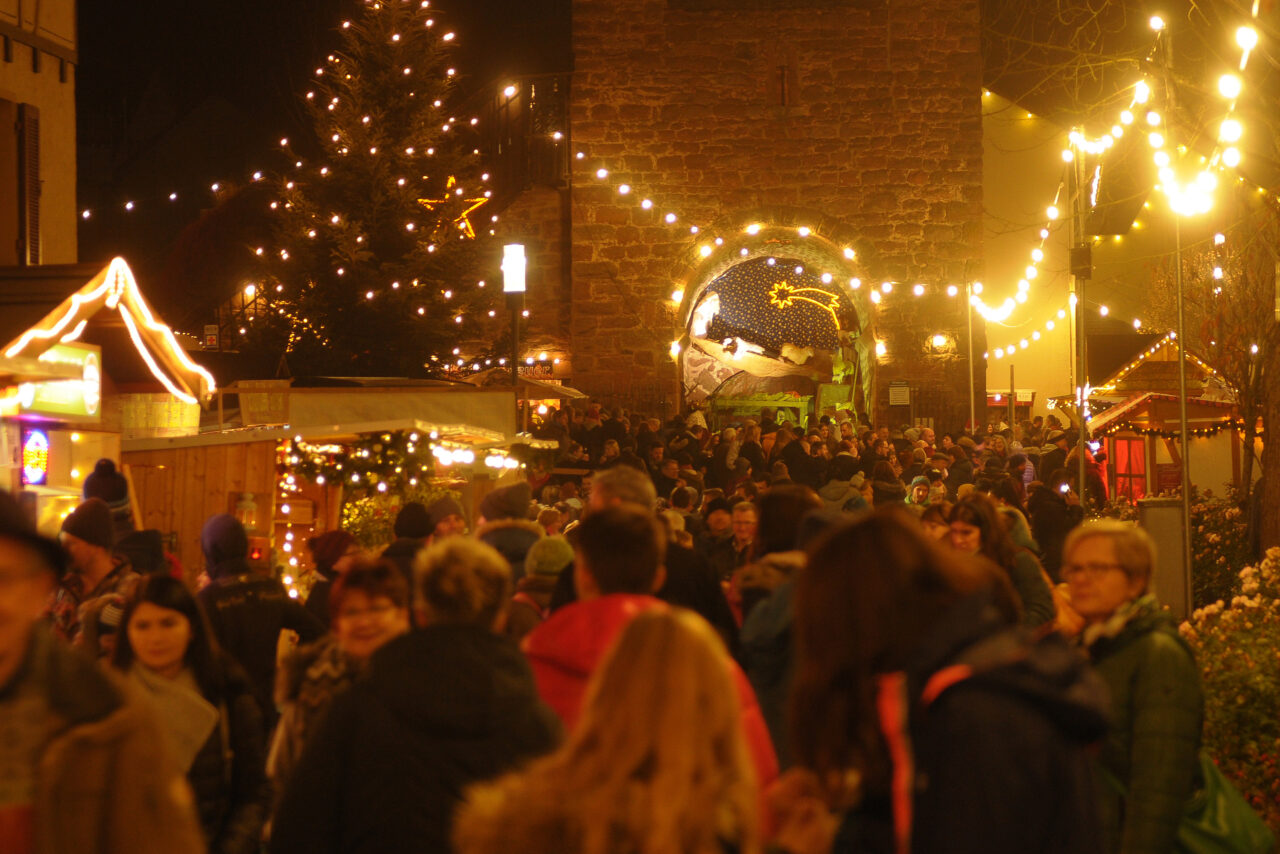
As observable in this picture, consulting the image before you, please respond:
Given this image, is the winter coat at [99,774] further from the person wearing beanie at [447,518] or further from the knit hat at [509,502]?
the person wearing beanie at [447,518]

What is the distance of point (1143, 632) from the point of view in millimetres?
3631

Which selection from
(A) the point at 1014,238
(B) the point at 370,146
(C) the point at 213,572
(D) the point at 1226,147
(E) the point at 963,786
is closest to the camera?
(E) the point at 963,786

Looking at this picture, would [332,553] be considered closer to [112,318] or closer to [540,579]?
[540,579]

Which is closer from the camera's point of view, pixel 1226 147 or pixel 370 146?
pixel 1226 147

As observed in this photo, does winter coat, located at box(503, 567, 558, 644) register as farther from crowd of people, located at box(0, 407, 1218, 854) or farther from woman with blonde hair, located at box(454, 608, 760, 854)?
woman with blonde hair, located at box(454, 608, 760, 854)

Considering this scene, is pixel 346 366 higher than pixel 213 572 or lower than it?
higher

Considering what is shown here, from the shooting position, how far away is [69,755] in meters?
2.26

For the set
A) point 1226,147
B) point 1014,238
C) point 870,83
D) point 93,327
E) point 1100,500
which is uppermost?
point 870,83

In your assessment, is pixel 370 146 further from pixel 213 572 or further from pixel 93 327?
pixel 213 572

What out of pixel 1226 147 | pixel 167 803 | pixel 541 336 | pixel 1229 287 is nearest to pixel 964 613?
pixel 167 803

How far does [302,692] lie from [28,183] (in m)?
12.8

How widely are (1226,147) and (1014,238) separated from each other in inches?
863

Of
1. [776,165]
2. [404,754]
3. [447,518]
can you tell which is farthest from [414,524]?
[776,165]

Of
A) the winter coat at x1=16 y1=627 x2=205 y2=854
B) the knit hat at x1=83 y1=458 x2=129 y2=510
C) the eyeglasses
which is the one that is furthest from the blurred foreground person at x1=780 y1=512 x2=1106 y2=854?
the knit hat at x1=83 y1=458 x2=129 y2=510
